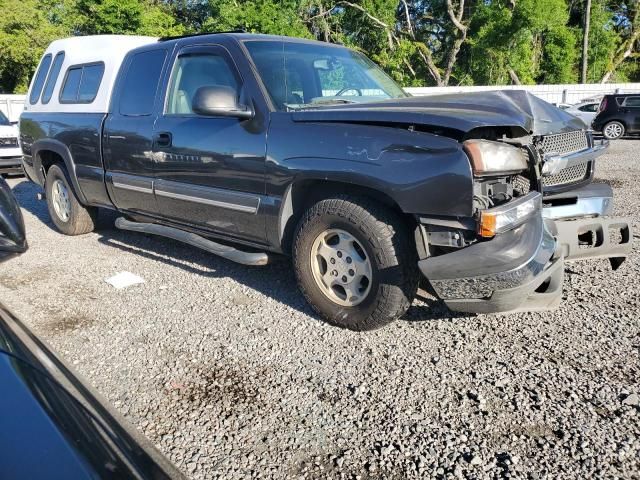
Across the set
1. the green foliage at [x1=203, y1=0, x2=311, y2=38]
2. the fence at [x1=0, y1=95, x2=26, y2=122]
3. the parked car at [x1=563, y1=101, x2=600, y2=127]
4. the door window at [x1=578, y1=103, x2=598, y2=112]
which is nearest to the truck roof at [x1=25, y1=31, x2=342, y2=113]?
the fence at [x1=0, y1=95, x2=26, y2=122]

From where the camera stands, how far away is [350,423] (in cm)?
261

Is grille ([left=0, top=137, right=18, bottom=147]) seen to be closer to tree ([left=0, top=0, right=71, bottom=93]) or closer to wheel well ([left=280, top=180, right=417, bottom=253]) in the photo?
wheel well ([left=280, top=180, right=417, bottom=253])

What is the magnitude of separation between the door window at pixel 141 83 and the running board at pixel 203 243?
3.30 ft

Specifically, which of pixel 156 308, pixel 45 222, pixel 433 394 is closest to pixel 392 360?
pixel 433 394

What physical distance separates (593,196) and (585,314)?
38.1 inches

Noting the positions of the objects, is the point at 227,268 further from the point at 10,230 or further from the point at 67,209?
the point at 67,209

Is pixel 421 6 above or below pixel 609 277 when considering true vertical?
above

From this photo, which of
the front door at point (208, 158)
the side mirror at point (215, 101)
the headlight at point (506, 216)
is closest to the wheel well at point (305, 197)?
the front door at point (208, 158)

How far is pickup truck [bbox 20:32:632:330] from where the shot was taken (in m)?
2.96

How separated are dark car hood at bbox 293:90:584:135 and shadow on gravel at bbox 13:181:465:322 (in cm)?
122

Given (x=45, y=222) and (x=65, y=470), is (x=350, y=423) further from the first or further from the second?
(x=45, y=222)

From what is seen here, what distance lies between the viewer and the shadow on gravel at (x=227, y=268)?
3926 millimetres

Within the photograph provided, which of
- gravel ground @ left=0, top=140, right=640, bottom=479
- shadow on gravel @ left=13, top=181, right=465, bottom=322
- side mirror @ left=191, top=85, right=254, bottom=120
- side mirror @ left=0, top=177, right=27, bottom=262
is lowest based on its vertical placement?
shadow on gravel @ left=13, top=181, right=465, bottom=322

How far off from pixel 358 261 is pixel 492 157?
3.37 feet
